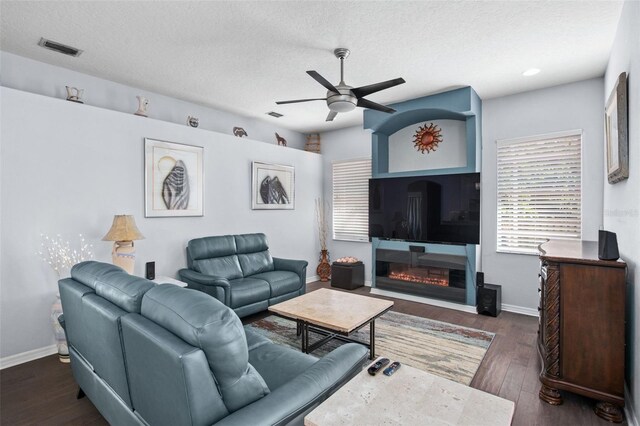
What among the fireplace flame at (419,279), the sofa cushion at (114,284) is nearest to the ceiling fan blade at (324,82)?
the sofa cushion at (114,284)

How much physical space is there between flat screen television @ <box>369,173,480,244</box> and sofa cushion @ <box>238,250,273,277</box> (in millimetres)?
1781

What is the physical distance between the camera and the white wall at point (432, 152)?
15.5 ft

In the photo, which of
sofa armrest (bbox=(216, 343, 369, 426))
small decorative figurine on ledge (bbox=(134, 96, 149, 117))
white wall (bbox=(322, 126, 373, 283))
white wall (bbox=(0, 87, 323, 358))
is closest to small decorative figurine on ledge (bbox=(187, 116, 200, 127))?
white wall (bbox=(0, 87, 323, 358))

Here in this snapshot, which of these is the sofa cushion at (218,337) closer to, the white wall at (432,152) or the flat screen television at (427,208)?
the flat screen television at (427,208)

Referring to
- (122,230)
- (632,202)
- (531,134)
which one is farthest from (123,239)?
(531,134)

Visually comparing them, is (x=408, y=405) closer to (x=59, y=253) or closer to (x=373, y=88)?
(x=373, y=88)

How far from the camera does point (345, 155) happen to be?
612cm

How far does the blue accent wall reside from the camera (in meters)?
4.22

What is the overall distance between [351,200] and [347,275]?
1.45 metres

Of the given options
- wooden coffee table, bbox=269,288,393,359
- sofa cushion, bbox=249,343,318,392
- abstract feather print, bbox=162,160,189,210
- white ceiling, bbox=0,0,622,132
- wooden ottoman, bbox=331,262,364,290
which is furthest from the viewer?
wooden ottoman, bbox=331,262,364,290

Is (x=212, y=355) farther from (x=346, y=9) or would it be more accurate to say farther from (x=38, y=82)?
(x=38, y=82)

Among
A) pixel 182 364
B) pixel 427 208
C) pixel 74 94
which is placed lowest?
pixel 182 364

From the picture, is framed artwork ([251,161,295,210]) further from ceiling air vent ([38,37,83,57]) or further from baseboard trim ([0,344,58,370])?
baseboard trim ([0,344,58,370])

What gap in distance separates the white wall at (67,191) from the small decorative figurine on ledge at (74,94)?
121mm
